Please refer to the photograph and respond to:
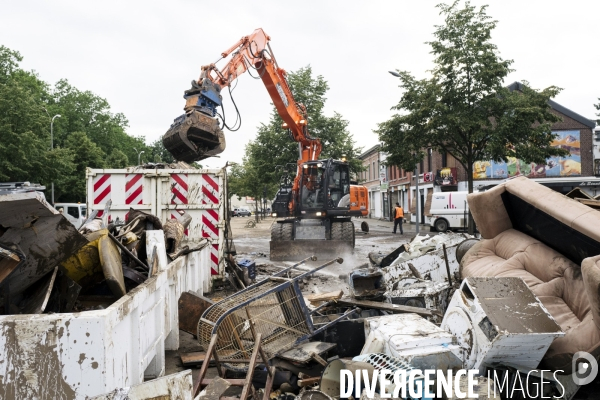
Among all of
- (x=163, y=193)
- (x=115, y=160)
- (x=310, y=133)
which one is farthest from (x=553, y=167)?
(x=115, y=160)

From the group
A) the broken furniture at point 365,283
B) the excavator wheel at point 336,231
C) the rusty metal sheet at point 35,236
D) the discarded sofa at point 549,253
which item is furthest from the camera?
the excavator wheel at point 336,231

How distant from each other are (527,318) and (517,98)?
14554mm

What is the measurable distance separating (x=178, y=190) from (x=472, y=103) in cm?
1229

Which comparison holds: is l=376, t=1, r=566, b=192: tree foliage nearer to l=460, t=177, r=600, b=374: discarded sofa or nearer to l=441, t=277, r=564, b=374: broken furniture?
l=460, t=177, r=600, b=374: discarded sofa

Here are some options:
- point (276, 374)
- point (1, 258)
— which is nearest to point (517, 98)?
point (276, 374)

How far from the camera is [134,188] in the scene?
7293mm

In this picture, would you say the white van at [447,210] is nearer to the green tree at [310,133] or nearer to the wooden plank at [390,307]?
the green tree at [310,133]

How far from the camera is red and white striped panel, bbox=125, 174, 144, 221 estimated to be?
729 centimetres

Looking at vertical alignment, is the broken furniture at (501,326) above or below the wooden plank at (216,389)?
above

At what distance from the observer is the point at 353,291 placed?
20.4 feet

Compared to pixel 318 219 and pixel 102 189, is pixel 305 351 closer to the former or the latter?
pixel 102 189

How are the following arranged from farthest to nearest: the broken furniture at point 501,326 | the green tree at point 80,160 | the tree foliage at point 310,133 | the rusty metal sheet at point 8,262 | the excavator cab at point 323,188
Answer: the green tree at point 80,160, the tree foliage at point 310,133, the excavator cab at point 323,188, the broken furniture at point 501,326, the rusty metal sheet at point 8,262

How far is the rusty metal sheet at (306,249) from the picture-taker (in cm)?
1279

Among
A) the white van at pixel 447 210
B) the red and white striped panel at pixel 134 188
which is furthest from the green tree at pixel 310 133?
the red and white striped panel at pixel 134 188
